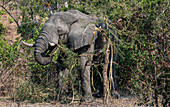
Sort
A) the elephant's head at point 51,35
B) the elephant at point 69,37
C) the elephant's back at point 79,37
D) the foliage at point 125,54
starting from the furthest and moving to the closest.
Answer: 1. the elephant's back at point 79,37
2. the elephant at point 69,37
3. the elephant's head at point 51,35
4. the foliage at point 125,54

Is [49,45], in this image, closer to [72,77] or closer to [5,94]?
[72,77]

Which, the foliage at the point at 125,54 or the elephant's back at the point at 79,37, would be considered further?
the elephant's back at the point at 79,37

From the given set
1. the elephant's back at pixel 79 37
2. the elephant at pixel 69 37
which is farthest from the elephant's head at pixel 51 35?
the elephant's back at pixel 79 37

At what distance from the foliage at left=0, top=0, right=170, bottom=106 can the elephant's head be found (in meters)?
0.34

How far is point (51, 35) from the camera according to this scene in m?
6.86

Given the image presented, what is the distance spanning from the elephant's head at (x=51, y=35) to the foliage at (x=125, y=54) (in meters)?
0.34

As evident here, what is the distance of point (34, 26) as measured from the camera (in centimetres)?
1027

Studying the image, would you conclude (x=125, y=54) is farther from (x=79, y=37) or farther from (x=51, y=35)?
(x=51, y=35)

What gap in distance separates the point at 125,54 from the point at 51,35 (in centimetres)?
280

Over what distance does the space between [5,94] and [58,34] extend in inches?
88.2

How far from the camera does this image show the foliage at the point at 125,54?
15.4 feet

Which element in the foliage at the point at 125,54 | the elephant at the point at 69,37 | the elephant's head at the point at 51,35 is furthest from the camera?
the elephant at the point at 69,37

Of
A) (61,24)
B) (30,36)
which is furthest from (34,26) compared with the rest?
(61,24)

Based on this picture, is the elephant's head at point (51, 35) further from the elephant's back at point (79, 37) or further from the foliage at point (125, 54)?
the foliage at point (125, 54)
